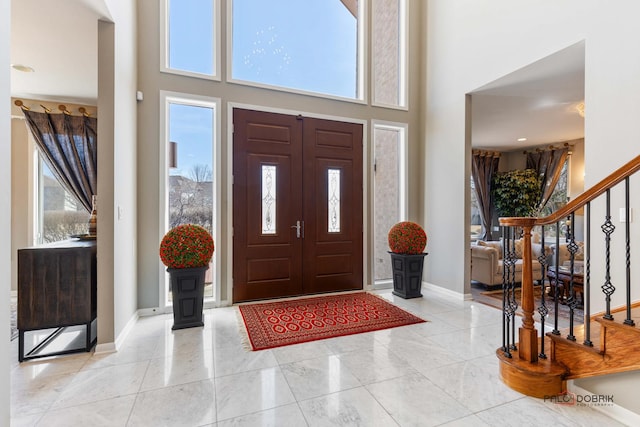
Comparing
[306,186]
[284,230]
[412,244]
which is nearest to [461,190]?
[412,244]

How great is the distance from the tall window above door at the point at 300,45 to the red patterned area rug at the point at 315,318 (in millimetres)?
2931

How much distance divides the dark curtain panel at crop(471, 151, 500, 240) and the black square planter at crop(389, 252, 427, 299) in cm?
482

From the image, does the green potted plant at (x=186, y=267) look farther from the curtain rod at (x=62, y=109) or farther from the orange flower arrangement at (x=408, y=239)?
the curtain rod at (x=62, y=109)

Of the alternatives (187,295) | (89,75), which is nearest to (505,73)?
(187,295)

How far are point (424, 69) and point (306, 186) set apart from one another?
2735 mm

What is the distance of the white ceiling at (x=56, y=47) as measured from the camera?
8.44 ft

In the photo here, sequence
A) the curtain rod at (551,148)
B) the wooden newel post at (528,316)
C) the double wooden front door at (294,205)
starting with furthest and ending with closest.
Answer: the curtain rod at (551,148)
the double wooden front door at (294,205)
the wooden newel post at (528,316)

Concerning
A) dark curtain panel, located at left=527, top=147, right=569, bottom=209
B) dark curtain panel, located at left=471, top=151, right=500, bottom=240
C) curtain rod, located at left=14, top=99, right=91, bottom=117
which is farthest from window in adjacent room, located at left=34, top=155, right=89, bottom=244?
dark curtain panel, located at left=527, top=147, right=569, bottom=209

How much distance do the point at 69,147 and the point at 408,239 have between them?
16.4 feet

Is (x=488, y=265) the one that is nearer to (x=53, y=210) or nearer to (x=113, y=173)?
(x=113, y=173)

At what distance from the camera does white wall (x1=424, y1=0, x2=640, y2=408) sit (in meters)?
2.58

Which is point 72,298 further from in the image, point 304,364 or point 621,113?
point 621,113

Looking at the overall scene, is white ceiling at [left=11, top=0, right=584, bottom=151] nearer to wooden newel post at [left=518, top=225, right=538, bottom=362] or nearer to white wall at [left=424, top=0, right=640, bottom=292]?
white wall at [left=424, top=0, right=640, bottom=292]

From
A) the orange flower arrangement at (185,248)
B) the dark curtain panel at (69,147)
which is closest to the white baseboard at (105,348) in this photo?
the orange flower arrangement at (185,248)
